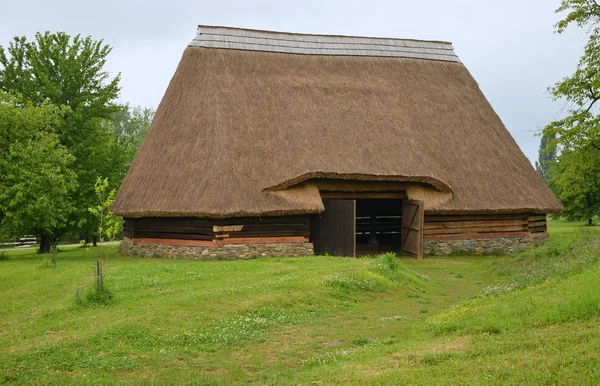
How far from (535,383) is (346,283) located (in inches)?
336

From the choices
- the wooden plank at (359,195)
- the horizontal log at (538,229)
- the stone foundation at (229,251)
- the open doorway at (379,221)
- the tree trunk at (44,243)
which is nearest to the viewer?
the stone foundation at (229,251)

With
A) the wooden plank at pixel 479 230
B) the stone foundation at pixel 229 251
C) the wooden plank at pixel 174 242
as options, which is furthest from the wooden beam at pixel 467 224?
the wooden plank at pixel 174 242

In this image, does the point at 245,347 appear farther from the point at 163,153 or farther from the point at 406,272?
the point at 163,153

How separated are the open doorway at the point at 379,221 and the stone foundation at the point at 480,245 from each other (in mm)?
6073

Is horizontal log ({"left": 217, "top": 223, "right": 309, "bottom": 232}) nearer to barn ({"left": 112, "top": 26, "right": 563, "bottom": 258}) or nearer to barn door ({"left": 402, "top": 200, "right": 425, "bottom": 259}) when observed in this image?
barn ({"left": 112, "top": 26, "right": 563, "bottom": 258})

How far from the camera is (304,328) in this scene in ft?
37.1

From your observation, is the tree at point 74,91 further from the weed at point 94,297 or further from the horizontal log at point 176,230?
the weed at point 94,297

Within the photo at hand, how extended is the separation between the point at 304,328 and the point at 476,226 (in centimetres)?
1587

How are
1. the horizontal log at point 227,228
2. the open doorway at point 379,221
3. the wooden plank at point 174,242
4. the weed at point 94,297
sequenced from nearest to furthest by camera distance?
the weed at point 94,297 < the horizontal log at point 227,228 < the wooden plank at point 174,242 < the open doorway at point 379,221

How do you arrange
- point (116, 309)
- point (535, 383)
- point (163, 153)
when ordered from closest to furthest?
point (535, 383) → point (116, 309) → point (163, 153)

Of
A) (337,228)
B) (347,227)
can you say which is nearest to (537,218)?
(347,227)

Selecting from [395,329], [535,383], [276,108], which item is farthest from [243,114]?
[535,383]

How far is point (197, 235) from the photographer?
877 inches

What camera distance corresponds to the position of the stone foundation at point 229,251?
21.7 metres
